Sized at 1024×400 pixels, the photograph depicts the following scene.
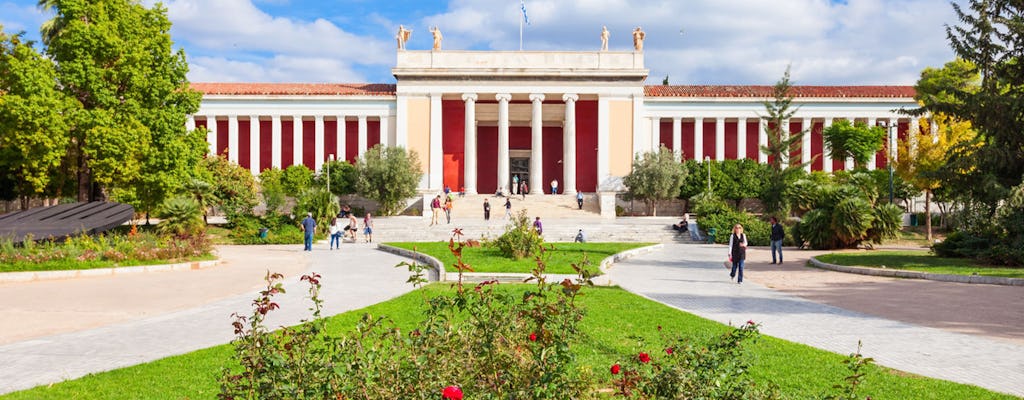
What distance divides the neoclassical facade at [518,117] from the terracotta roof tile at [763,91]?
13cm

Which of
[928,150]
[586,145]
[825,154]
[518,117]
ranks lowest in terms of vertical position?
[928,150]

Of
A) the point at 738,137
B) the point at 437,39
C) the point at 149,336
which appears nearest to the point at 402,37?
the point at 437,39

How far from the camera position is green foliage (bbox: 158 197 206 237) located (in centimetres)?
2511

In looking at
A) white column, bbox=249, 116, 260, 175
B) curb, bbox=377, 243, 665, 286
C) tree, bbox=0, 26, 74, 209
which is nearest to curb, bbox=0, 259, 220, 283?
curb, bbox=377, 243, 665, 286

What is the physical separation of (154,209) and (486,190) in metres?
28.3

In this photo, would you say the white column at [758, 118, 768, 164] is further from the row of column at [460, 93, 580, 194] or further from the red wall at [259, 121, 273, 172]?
the red wall at [259, 121, 273, 172]

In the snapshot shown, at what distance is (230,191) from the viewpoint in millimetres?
34469

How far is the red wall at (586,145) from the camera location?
50250 millimetres

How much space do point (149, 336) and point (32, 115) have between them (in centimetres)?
1891

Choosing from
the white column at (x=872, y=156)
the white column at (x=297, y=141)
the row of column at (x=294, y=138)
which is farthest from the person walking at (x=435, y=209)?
the white column at (x=872, y=156)

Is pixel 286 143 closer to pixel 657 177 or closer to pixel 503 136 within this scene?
pixel 503 136

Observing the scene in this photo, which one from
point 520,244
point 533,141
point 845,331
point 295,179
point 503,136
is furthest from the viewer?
point 533,141

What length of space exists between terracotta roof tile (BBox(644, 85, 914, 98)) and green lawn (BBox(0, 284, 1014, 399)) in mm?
44822

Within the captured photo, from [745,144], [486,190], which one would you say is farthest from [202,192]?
[745,144]
